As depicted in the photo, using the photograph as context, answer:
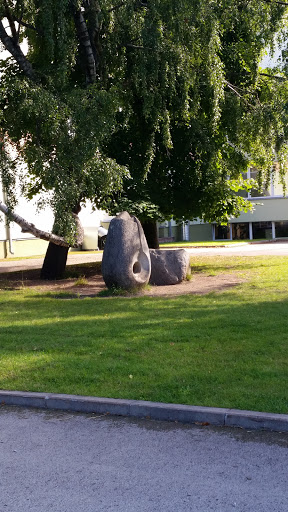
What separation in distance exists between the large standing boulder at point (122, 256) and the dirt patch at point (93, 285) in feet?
1.19

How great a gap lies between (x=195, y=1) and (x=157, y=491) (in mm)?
13383

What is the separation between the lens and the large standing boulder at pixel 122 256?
14.2 meters

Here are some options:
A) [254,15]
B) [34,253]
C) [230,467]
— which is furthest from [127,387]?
[34,253]

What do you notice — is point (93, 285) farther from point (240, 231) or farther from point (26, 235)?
point (240, 231)

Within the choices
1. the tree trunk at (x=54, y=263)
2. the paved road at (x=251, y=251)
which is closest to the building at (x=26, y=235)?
the paved road at (x=251, y=251)

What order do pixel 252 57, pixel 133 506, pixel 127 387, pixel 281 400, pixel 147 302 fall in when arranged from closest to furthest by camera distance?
pixel 133 506, pixel 281 400, pixel 127 387, pixel 147 302, pixel 252 57

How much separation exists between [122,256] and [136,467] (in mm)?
9741

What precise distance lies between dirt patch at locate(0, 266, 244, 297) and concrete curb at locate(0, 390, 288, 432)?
7.49 meters

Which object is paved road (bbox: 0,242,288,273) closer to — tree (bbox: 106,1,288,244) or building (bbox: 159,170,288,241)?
tree (bbox: 106,1,288,244)

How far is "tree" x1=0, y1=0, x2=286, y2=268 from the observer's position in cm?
1462

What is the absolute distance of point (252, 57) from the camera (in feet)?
60.3

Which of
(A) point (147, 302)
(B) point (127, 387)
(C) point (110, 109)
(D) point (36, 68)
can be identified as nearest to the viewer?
(B) point (127, 387)

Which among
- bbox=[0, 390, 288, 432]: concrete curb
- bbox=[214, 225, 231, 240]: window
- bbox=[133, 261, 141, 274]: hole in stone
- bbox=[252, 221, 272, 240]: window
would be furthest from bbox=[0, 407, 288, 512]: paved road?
bbox=[214, 225, 231, 240]: window

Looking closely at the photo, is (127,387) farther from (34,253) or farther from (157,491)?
(34,253)
